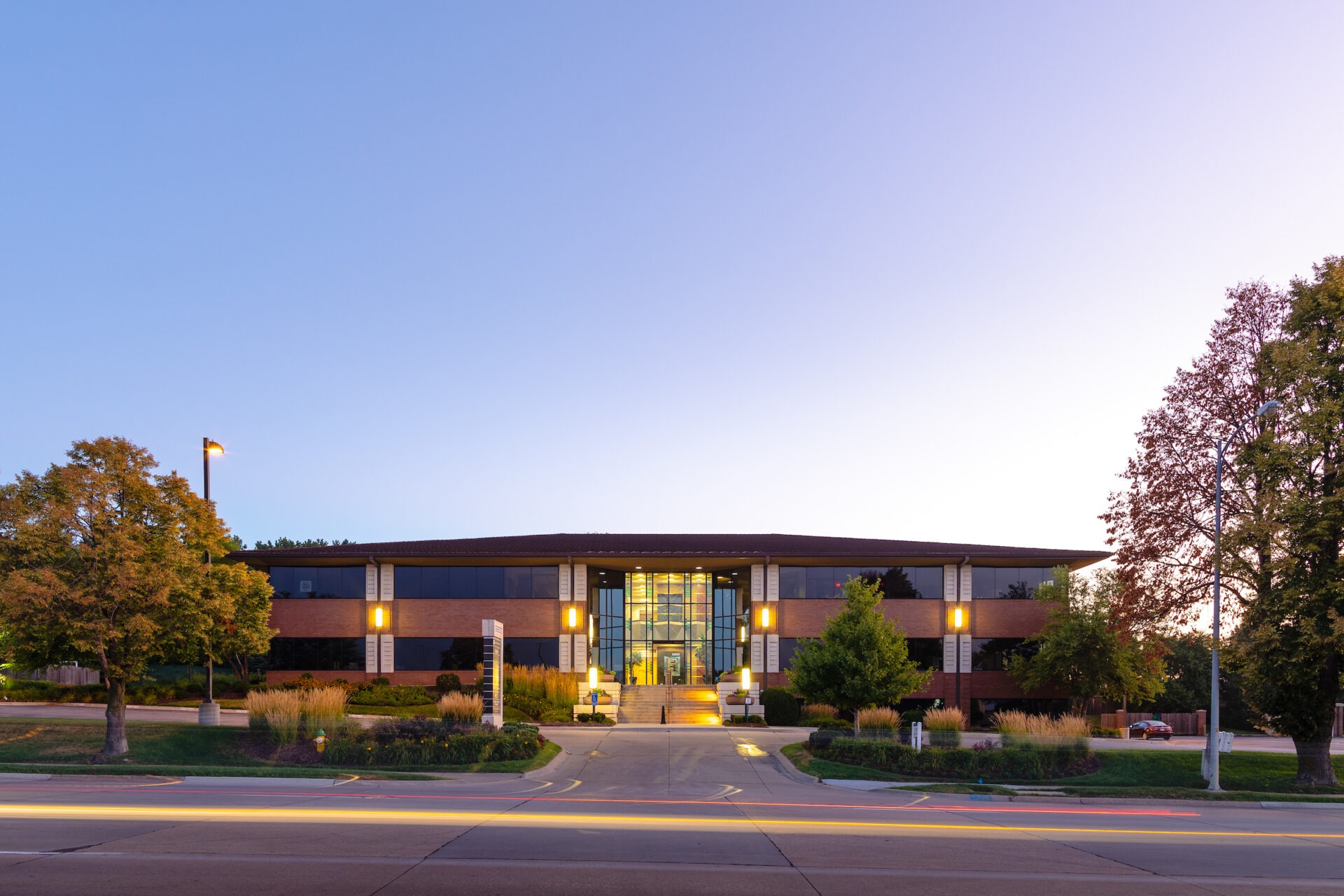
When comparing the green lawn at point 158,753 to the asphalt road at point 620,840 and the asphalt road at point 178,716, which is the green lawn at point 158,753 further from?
the asphalt road at point 178,716

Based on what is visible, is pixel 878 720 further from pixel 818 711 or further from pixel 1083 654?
pixel 1083 654

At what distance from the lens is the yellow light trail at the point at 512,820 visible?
47.8 ft

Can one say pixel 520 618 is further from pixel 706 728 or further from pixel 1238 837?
pixel 1238 837

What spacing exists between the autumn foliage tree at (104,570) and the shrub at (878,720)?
1837 cm

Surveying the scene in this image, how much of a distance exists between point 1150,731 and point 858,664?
26.7 m

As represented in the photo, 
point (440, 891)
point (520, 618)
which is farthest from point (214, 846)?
point (520, 618)

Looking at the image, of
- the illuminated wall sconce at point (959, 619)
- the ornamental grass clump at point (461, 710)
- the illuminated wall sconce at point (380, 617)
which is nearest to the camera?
the ornamental grass clump at point (461, 710)

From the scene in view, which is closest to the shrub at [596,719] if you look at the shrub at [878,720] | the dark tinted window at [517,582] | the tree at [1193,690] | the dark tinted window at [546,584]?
the dark tinted window at [546,584]

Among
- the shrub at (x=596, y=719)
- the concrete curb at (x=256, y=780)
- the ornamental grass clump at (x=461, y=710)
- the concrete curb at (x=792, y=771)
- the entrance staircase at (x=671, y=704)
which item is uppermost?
the ornamental grass clump at (x=461, y=710)

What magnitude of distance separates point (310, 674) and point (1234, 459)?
36384 mm

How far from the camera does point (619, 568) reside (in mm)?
45719

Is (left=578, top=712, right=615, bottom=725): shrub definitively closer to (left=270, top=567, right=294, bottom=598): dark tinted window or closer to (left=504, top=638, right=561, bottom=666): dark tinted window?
(left=504, top=638, right=561, bottom=666): dark tinted window

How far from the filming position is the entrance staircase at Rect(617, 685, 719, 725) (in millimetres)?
37875

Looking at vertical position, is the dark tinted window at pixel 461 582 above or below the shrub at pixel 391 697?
above
